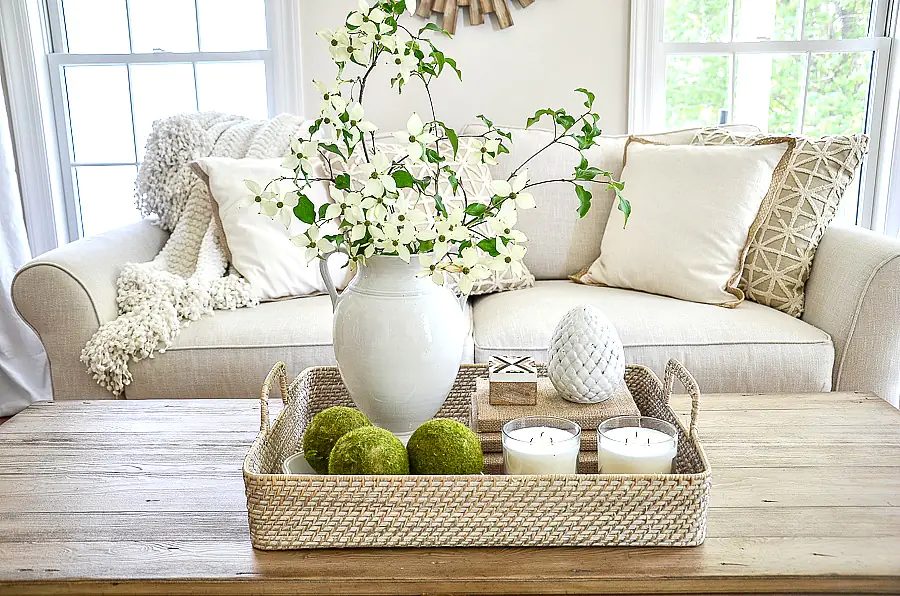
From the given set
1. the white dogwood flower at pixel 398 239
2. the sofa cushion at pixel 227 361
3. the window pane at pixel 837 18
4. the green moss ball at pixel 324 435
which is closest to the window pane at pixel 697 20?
the window pane at pixel 837 18

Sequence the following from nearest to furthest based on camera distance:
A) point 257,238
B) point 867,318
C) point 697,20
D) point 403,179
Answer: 1. point 403,179
2. point 867,318
3. point 257,238
4. point 697,20

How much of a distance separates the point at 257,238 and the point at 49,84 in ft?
5.01

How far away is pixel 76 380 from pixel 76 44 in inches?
70.2

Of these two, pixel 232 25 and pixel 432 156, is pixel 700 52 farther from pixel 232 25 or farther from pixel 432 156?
pixel 432 156

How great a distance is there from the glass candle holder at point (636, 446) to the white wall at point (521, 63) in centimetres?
213

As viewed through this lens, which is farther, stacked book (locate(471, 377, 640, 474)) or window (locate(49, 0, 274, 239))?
window (locate(49, 0, 274, 239))

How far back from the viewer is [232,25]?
3174 millimetres

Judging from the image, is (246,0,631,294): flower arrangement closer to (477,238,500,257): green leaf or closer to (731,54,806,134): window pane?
(477,238,500,257): green leaf

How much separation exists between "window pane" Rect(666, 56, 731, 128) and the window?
5.31ft

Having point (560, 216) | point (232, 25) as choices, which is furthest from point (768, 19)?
point (232, 25)

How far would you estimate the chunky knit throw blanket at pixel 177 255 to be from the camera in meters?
2.04

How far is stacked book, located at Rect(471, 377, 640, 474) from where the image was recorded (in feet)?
3.94

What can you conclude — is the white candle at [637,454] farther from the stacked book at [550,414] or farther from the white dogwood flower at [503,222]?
the white dogwood flower at [503,222]

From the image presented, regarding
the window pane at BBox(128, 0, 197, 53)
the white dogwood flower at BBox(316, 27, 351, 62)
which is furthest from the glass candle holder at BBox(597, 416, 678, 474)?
the window pane at BBox(128, 0, 197, 53)
